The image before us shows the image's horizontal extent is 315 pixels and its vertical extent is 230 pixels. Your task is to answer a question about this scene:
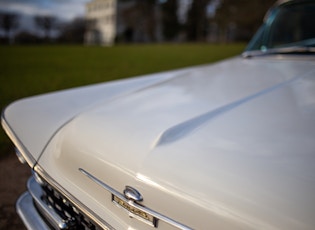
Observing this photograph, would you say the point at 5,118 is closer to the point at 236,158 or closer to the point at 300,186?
the point at 236,158

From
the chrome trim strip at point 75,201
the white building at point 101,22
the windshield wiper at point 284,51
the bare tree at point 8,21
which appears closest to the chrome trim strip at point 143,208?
the chrome trim strip at point 75,201

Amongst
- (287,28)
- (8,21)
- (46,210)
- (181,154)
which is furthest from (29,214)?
(8,21)

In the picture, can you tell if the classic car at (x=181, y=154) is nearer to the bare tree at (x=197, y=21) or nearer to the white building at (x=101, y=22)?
the bare tree at (x=197, y=21)

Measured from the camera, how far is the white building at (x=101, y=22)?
51406mm

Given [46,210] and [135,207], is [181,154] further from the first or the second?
[46,210]

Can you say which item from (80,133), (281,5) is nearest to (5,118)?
(80,133)

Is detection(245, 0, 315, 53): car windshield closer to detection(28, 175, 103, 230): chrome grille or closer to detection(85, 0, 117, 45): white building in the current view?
detection(28, 175, 103, 230): chrome grille

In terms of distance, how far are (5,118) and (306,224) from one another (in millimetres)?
1599

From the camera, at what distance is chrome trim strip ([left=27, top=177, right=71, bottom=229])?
118 cm

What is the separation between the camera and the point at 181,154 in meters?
0.91

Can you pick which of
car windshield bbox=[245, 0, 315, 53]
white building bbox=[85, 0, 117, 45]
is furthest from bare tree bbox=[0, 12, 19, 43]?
car windshield bbox=[245, 0, 315, 53]

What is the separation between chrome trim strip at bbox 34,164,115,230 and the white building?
51358 mm

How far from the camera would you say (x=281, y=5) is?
2.33m

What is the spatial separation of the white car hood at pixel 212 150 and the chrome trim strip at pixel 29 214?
340 millimetres
